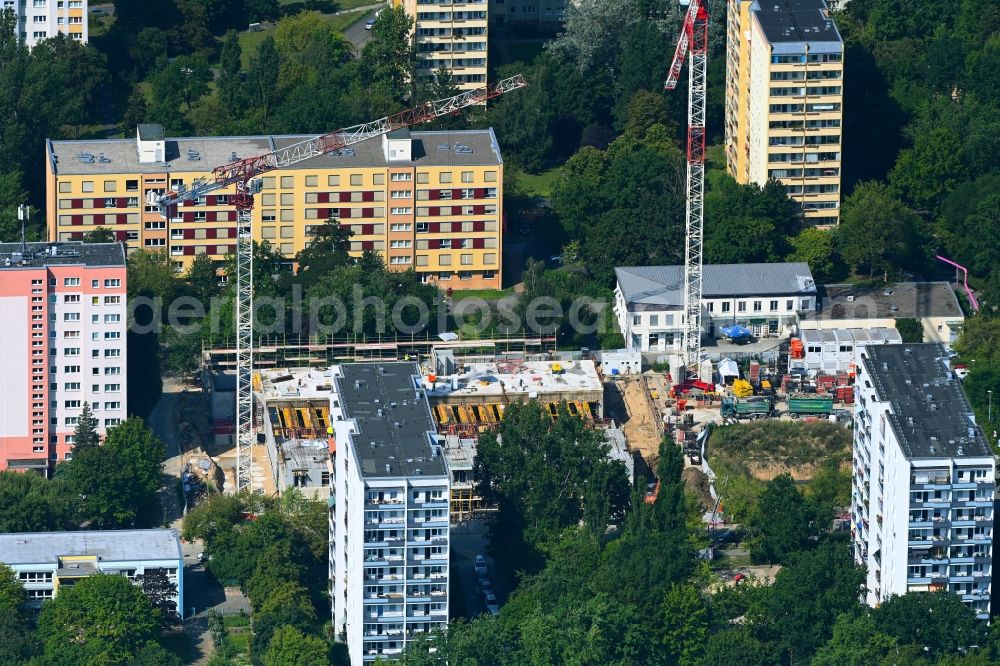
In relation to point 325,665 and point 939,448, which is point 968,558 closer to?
point 939,448

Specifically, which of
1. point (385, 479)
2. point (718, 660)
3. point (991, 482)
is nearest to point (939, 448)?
point (991, 482)

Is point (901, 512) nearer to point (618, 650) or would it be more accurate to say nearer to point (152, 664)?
point (618, 650)

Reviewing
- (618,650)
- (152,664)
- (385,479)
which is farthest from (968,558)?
(152,664)

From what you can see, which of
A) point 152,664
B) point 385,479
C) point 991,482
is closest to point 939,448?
point 991,482

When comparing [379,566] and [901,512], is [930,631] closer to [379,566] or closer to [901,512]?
[901,512]

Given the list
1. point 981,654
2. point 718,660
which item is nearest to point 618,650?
point 718,660
